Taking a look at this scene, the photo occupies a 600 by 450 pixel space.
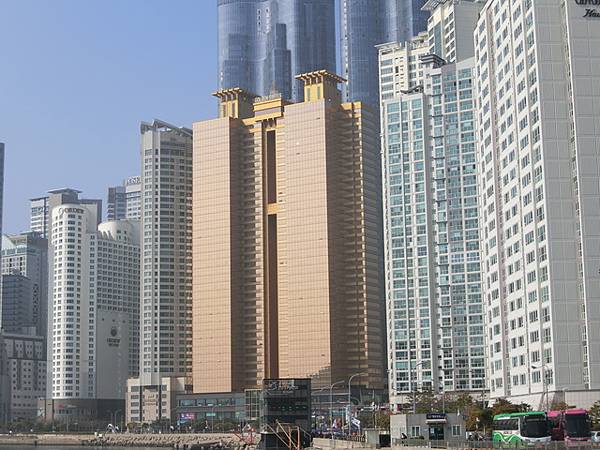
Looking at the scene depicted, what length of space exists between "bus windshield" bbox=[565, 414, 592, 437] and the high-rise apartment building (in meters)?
36.4

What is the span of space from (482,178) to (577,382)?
46.5 m

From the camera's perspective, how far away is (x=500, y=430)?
10375cm

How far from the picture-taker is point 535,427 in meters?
95.8

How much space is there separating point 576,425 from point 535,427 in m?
3.55

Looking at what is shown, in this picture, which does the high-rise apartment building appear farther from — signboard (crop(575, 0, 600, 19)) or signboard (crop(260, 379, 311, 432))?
signboard (crop(260, 379, 311, 432))

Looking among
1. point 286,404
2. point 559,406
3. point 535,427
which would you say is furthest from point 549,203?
point 286,404

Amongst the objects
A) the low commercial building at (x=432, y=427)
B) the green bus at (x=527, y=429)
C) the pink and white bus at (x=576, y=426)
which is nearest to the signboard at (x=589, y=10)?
the low commercial building at (x=432, y=427)

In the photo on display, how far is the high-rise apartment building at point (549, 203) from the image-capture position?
133000 mm

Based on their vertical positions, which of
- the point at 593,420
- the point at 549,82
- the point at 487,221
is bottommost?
the point at 593,420

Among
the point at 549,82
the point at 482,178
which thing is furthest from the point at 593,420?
the point at 482,178

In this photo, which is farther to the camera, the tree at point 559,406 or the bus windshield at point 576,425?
the tree at point 559,406

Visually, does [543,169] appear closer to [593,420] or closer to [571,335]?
[571,335]

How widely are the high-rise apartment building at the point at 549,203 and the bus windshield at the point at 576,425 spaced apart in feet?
119

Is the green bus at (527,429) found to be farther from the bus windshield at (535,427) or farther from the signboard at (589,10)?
the signboard at (589,10)
